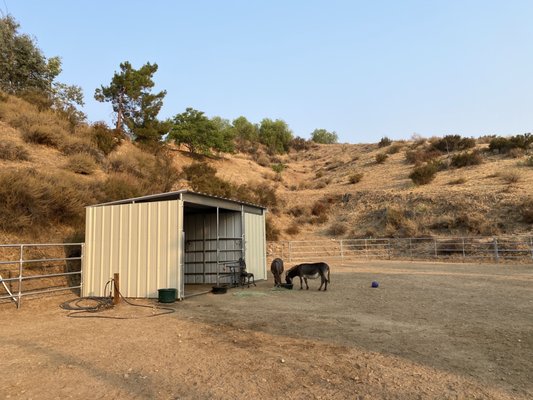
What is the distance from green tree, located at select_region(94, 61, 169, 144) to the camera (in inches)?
1325

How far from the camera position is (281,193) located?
40375 mm

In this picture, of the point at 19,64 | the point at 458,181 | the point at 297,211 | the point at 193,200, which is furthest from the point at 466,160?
the point at 19,64

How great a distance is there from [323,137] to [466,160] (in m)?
43.1

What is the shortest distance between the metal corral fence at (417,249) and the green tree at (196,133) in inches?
689

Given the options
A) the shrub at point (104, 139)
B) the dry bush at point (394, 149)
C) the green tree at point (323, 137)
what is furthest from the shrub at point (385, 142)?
the shrub at point (104, 139)

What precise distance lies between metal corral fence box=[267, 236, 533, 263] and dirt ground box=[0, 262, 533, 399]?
13422mm

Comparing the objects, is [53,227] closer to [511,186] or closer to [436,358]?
[436,358]

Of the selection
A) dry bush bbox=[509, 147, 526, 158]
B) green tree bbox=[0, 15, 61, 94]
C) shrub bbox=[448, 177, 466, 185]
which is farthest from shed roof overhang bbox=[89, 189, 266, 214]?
dry bush bbox=[509, 147, 526, 158]

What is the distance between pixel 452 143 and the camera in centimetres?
4772

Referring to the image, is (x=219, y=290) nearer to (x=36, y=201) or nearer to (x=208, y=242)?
(x=208, y=242)

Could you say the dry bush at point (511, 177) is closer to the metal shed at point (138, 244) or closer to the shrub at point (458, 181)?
the shrub at point (458, 181)

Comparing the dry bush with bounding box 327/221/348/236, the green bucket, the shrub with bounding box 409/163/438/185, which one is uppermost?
the shrub with bounding box 409/163/438/185

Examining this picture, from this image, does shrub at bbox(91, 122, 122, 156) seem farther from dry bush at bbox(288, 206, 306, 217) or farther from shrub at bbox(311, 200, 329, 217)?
→ shrub at bbox(311, 200, 329, 217)

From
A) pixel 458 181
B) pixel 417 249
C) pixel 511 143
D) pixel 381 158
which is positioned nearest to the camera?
pixel 417 249
